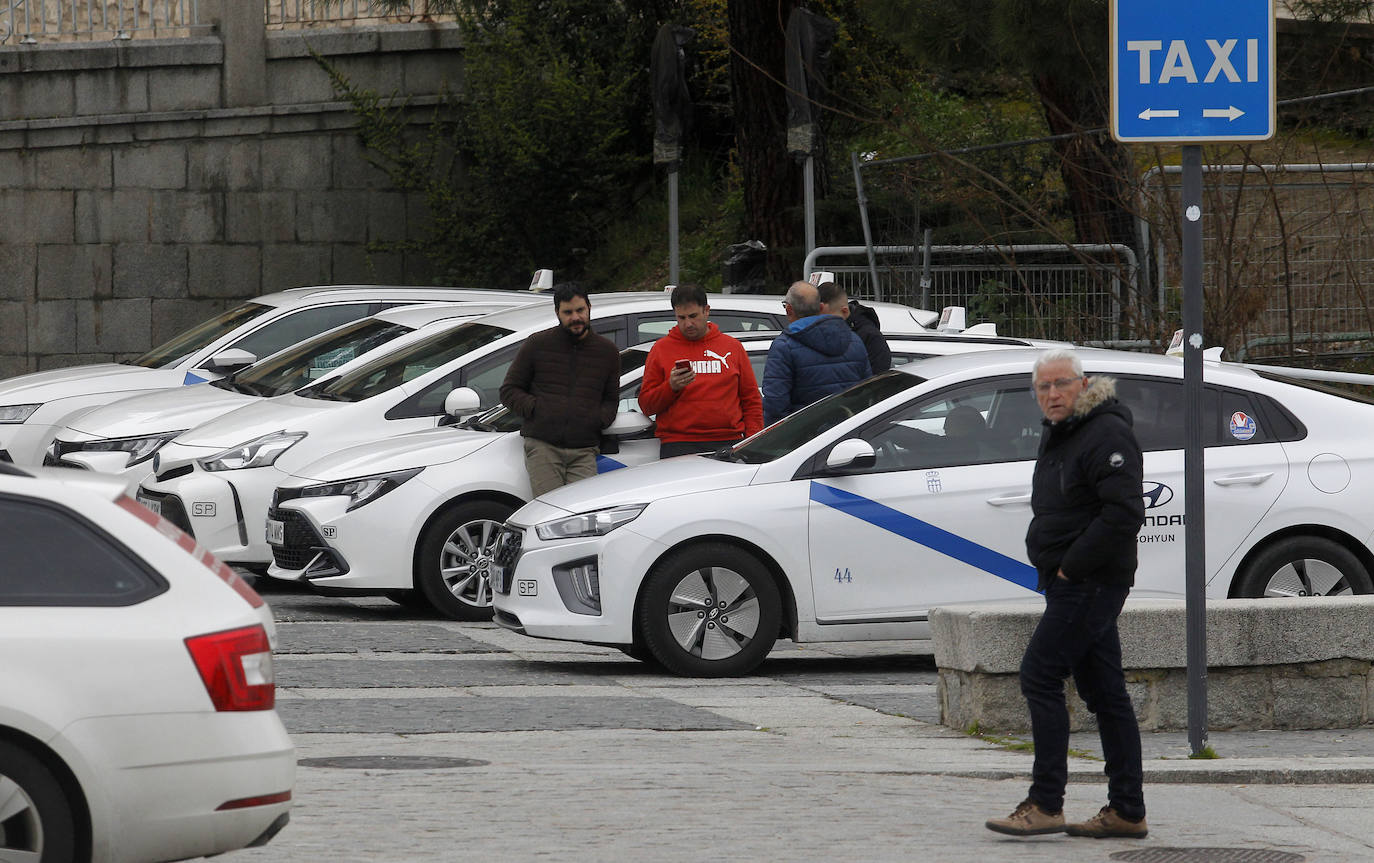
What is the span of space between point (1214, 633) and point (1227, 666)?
156 mm

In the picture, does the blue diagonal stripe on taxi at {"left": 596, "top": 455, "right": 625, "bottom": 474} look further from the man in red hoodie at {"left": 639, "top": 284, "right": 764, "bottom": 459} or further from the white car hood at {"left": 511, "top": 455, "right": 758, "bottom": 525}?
the white car hood at {"left": 511, "top": 455, "right": 758, "bottom": 525}

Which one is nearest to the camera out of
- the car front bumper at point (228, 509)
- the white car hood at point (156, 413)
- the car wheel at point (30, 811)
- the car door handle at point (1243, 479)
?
the car wheel at point (30, 811)

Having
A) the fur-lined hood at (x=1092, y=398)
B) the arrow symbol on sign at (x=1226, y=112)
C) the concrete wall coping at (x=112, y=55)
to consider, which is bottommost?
the fur-lined hood at (x=1092, y=398)

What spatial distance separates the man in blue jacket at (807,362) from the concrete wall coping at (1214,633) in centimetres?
305

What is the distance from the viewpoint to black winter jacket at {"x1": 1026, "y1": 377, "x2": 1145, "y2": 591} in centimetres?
642

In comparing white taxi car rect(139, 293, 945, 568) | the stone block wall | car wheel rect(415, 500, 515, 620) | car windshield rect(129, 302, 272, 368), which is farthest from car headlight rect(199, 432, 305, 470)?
the stone block wall

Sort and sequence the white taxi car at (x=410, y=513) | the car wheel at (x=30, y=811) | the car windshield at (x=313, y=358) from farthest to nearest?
the car windshield at (x=313, y=358), the white taxi car at (x=410, y=513), the car wheel at (x=30, y=811)

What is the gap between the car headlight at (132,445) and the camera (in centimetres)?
1344

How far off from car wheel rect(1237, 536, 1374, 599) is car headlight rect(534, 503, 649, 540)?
3.03 m

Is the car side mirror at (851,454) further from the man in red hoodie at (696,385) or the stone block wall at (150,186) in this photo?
the stone block wall at (150,186)

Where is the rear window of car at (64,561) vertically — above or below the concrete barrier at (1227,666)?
above

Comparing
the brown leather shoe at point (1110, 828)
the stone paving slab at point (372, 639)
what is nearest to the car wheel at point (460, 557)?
the stone paving slab at point (372, 639)

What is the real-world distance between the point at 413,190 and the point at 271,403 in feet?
40.2

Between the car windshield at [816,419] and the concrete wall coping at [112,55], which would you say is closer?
the car windshield at [816,419]
